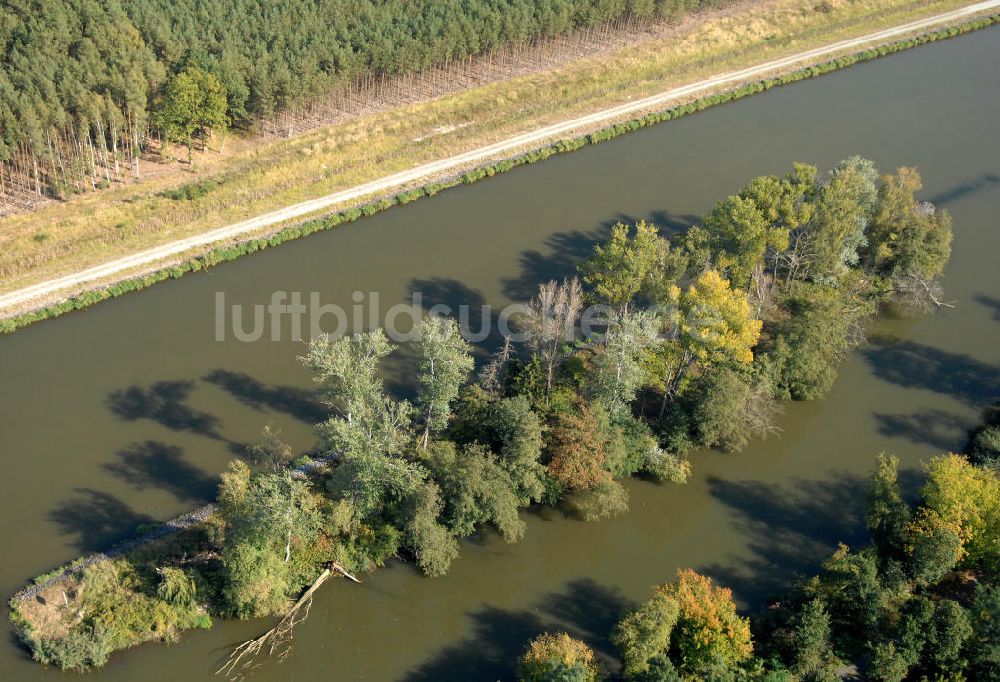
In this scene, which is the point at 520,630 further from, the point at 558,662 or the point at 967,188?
the point at 967,188

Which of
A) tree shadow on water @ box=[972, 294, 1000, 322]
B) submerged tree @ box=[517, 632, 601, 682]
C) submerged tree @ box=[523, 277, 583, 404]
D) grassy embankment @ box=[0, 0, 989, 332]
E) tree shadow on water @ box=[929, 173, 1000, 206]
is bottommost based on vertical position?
submerged tree @ box=[517, 632, 601, 682]

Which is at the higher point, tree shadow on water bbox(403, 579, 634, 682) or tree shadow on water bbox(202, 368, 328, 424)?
tree shadow on water bbox(202, 368, 328, 424)

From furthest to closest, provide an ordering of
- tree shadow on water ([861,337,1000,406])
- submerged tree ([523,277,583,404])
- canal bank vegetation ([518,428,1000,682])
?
tree shadow on water ([861,337,1000,406]) → submerged tree ([523,277,583,404]) → canal bank vegetation ([518,428,1000,682])

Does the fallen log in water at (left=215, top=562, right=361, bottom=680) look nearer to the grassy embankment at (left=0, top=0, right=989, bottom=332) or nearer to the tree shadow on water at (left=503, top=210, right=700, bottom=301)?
the tree shadow on water at (left=503, top=210, right=700, bottom=301)

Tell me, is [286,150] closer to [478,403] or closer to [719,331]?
[478,403]

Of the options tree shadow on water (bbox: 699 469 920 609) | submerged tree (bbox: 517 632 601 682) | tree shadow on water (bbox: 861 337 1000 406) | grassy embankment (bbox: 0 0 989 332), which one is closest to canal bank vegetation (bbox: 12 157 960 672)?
tree shadow on water (bbox: 861 337 1000 406)

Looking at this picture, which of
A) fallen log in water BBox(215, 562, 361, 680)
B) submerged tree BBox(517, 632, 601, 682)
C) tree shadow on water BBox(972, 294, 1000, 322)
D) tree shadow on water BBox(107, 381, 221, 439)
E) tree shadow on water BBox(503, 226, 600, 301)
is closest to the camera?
submerged tree BBox(517, 632, 601, 682)

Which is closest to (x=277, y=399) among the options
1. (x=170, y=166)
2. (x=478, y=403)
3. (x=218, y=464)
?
(x=218, y=464)

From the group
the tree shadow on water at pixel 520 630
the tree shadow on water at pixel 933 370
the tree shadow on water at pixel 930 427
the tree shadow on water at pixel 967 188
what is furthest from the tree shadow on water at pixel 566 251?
the tree shadow on water at pixel 520 630
